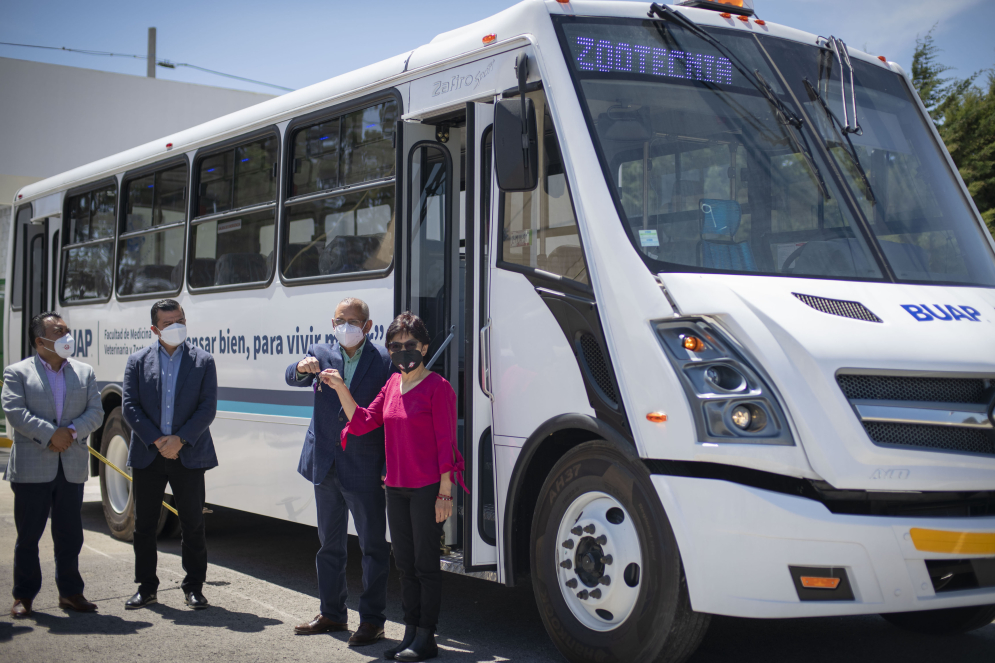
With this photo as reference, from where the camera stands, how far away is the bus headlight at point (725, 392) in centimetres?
414

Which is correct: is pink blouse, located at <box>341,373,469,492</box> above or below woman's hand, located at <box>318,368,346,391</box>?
below

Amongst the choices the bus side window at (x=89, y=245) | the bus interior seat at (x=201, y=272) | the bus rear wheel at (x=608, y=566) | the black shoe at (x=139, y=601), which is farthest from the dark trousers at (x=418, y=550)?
the bus side window at (x=89, y=245)

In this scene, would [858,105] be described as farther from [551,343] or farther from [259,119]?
[259,119]

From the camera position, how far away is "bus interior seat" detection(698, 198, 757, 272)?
4.66 meters

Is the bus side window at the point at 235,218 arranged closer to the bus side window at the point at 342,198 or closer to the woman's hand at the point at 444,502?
the bus side window at the point at 342,198

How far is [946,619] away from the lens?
5.54 metres

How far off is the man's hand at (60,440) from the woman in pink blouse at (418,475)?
2.36 m

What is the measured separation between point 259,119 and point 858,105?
171 inches

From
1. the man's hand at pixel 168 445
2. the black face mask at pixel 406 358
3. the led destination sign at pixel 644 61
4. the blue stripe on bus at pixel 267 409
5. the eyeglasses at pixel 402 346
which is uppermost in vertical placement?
the led destination sign at pixel 644 61

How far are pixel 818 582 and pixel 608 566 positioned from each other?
968mm

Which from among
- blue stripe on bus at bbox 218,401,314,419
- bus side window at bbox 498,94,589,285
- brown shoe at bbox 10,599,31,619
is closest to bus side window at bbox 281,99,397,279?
blue stripe on bus at bbox 218,401,314,419

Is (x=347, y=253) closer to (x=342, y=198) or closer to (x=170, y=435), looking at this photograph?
(x=342, y=198)

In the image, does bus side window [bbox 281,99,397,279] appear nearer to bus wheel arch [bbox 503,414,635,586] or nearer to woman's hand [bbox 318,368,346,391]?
woman's hand [bbox 318,368,346,391]

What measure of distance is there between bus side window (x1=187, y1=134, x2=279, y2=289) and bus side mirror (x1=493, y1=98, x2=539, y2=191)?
2.86m
